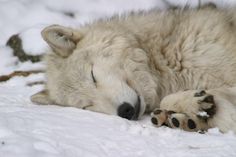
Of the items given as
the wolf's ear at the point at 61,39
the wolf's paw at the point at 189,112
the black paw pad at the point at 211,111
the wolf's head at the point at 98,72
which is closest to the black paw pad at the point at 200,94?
the wolf's paw at the point at 189,112

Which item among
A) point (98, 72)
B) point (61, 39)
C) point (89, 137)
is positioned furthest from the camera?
point (61, 39)

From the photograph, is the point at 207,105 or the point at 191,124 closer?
the point at 191,124

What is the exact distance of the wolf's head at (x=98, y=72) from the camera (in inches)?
186

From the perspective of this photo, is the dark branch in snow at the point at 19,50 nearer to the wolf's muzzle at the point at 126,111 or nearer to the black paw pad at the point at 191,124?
the wolf's muzzle at the point at 126,111

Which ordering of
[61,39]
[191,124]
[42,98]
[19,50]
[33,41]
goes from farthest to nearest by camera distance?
[19,50] < [33,41] < [42,98] < [61,39] < [191,124]

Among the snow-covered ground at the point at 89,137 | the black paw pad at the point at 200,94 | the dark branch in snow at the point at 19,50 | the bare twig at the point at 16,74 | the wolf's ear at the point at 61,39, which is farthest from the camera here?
the dark branch in snow at the point at 19,50

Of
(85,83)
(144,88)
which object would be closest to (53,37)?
(85,83)

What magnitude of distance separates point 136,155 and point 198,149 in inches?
17.6

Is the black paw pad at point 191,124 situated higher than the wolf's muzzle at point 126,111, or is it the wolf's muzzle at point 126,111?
the black paw pad at point 191,124

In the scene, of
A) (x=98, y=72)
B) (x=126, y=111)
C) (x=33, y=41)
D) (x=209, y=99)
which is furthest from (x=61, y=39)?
(x=33, y=41)

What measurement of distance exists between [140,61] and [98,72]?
45 centimetres

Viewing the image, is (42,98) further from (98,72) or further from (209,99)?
(209,99)

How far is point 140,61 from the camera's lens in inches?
200

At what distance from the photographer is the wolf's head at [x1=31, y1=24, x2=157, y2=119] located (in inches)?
186
